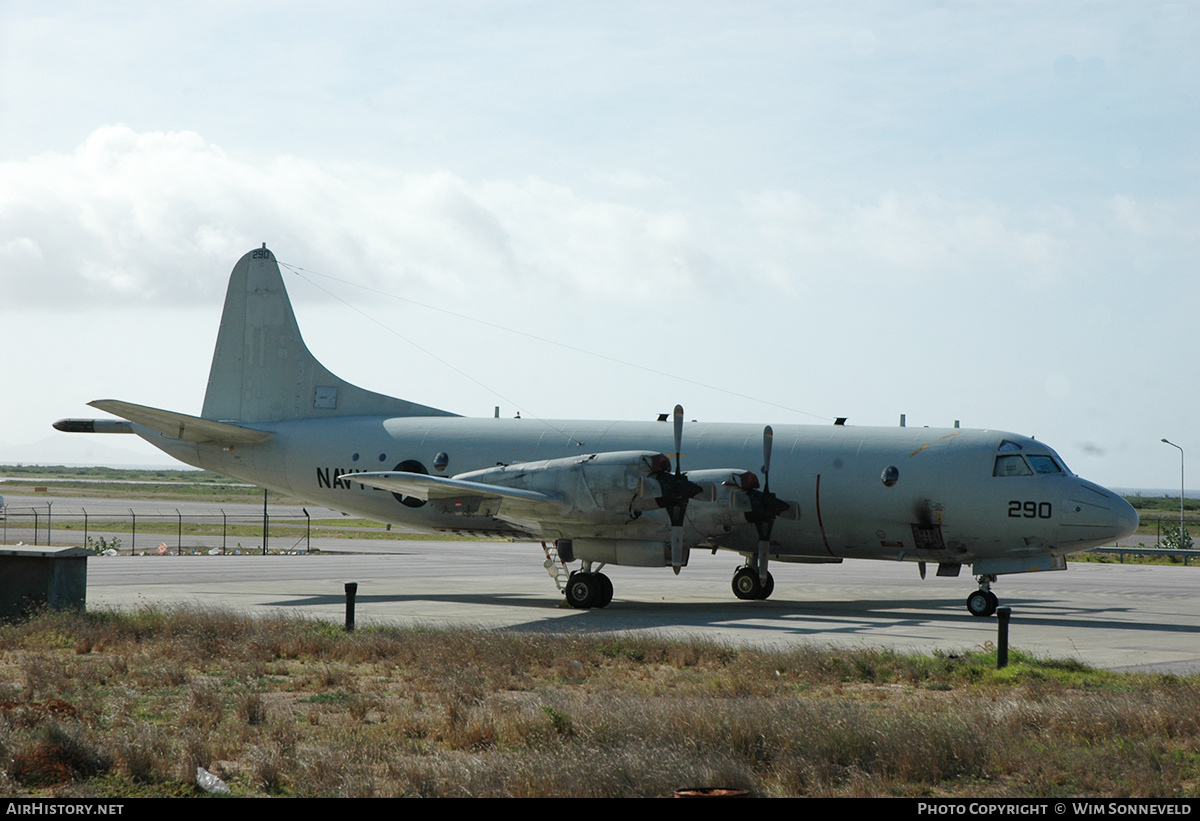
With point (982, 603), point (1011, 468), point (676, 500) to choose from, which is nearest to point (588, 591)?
point (676, 500)

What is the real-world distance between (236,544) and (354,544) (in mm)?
5542

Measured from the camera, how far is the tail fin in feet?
100

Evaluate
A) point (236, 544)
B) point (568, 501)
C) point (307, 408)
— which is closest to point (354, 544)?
point (236, 544)

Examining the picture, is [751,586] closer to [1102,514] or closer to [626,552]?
[626,552]

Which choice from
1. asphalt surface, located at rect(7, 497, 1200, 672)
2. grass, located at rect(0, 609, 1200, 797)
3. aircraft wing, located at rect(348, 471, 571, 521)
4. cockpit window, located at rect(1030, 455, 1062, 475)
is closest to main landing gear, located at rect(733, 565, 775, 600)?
asphalt surface, located at rect(7, 497, 1200, 672)

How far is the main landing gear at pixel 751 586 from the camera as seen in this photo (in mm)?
26969

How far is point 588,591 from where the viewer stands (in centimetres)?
2472

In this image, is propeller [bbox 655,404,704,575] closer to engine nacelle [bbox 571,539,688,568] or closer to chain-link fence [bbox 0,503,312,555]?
engine nacelle [bbox 571,539,688,568]

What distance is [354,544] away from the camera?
5422 centimetres

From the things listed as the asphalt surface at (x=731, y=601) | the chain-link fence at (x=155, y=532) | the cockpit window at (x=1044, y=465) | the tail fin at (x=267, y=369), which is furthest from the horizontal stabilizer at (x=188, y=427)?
the cockpit window at (x=1044, y=465)

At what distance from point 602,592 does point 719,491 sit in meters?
3.56

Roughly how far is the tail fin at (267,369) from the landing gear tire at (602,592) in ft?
25.9

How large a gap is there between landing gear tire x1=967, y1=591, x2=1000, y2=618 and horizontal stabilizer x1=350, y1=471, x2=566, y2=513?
29.7 feet
